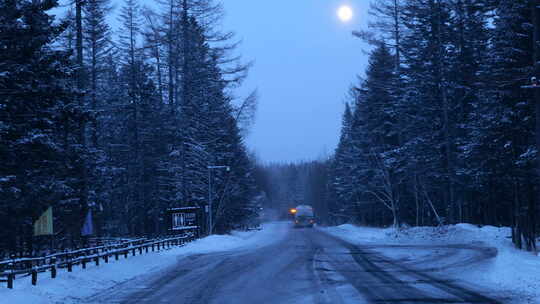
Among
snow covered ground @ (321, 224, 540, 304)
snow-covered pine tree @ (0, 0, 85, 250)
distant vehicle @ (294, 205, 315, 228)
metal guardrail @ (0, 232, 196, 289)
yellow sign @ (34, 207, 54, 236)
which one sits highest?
snow-covered pine tree @ (0, 0, 85, 250)

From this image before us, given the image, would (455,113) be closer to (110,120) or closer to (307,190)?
(110,120)

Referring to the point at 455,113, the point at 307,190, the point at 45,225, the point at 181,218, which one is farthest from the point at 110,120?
the point at 307,190

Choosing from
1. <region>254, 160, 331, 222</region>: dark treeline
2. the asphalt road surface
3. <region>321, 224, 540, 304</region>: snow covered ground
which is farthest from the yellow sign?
<region>254, 160, 331, 222</region>: dark treeline

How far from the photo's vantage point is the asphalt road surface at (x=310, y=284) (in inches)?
555

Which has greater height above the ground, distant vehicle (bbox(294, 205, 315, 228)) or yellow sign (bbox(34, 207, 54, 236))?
yellow sign (bbox(34, 207, 54, 236))

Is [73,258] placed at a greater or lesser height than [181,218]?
lesser

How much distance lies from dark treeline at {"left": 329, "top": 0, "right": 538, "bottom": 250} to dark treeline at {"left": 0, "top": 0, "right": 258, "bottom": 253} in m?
12.5

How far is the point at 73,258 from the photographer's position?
2242 cm

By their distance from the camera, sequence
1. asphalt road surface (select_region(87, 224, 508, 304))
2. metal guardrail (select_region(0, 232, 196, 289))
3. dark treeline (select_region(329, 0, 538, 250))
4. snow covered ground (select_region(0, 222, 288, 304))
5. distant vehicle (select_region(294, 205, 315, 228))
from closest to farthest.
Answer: asphalt road surface (select_region(87, 224, 508, 304)) → snow covered ground (select_region(0, 222, 288, 304)) → metal guardrail (select_region(0, 232, 196, 289)) → dark treeline (select_region(329, 0, 538, 250)) → distant vehicle (select_region(294, 205, 315, 228))

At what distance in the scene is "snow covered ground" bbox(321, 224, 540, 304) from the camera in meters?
15.3

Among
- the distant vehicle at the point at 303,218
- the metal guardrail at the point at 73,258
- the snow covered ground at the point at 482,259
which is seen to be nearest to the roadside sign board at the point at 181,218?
the metal guardrail at the point at 73,258

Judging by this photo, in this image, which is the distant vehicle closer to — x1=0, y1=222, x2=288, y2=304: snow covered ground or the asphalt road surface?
x1=0, y1=222, x2=288, y2=304: snow covered ground

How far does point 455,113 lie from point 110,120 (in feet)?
101

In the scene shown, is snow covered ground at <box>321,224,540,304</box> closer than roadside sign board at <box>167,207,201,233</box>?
Yes
